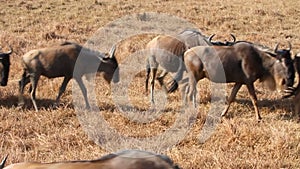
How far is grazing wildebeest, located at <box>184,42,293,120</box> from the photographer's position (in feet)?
25.9

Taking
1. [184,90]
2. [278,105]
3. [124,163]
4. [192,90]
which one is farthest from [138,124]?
[124,163]

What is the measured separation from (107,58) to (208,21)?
9.29m

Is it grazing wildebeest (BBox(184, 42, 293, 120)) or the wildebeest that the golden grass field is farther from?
grazing wildebeest (BBox(184, 42, 293, 120))

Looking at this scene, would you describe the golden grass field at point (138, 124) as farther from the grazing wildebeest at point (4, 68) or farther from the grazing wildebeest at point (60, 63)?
the grazing wildebeest at point (60, 63)

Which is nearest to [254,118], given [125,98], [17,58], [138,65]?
[125,98]

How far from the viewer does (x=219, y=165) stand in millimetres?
5164

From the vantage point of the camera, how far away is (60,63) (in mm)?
8234

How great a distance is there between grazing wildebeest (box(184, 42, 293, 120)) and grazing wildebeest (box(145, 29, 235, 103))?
613 millimetres

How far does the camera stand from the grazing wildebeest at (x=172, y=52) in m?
8.91

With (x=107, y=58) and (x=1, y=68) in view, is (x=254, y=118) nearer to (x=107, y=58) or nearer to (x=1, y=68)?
(x=107, y=58)

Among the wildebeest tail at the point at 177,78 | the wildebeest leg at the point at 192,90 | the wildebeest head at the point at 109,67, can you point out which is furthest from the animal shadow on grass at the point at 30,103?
the wildebeest leg at the point at 192,90

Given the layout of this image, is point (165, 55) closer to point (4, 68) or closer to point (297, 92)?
point (297, 92)

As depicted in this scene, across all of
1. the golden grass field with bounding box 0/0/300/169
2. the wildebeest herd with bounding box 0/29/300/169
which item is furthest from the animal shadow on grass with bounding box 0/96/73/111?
the wildebeest herd with bounding box 0/29/300/169

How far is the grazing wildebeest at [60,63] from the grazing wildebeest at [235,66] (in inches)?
58.6
